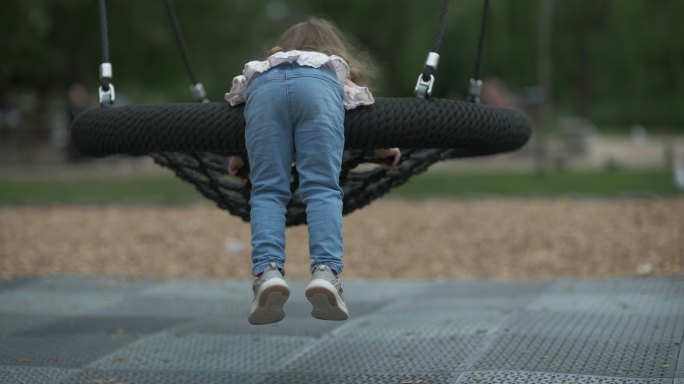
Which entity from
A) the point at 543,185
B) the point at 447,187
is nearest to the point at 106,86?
the point at 447,187

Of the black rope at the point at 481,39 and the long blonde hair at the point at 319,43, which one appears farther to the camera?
the black rope at the point at 481,39

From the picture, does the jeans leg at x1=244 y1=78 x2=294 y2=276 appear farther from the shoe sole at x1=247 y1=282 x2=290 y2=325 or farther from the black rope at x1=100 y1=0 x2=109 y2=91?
the black rope at x1=100 y1=0 x2=109 y2=91

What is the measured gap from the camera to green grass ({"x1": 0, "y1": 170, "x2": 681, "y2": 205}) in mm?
10711

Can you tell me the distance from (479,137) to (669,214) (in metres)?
5.75

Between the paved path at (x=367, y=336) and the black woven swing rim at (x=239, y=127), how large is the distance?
74 cm

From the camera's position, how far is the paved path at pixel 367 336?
10.0 ft

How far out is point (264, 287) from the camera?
8.16 ft

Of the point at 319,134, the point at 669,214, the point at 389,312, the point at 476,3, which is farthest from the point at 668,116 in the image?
the point at 319,134

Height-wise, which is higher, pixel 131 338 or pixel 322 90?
pixel 322 90

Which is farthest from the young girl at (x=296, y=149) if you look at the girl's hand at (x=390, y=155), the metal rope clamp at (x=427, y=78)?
the girl's hand at (x=390, y=155)

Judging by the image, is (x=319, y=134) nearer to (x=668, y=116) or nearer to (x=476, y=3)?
(x=476, y=3)

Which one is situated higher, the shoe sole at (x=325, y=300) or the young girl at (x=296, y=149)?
the young girl at (x=296, y=149)

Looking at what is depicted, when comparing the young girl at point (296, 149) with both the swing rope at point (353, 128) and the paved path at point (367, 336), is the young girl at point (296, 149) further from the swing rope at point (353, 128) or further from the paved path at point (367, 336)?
the paved path at point (367, 336)

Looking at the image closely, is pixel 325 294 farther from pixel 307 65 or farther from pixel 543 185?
pixel 543 185
